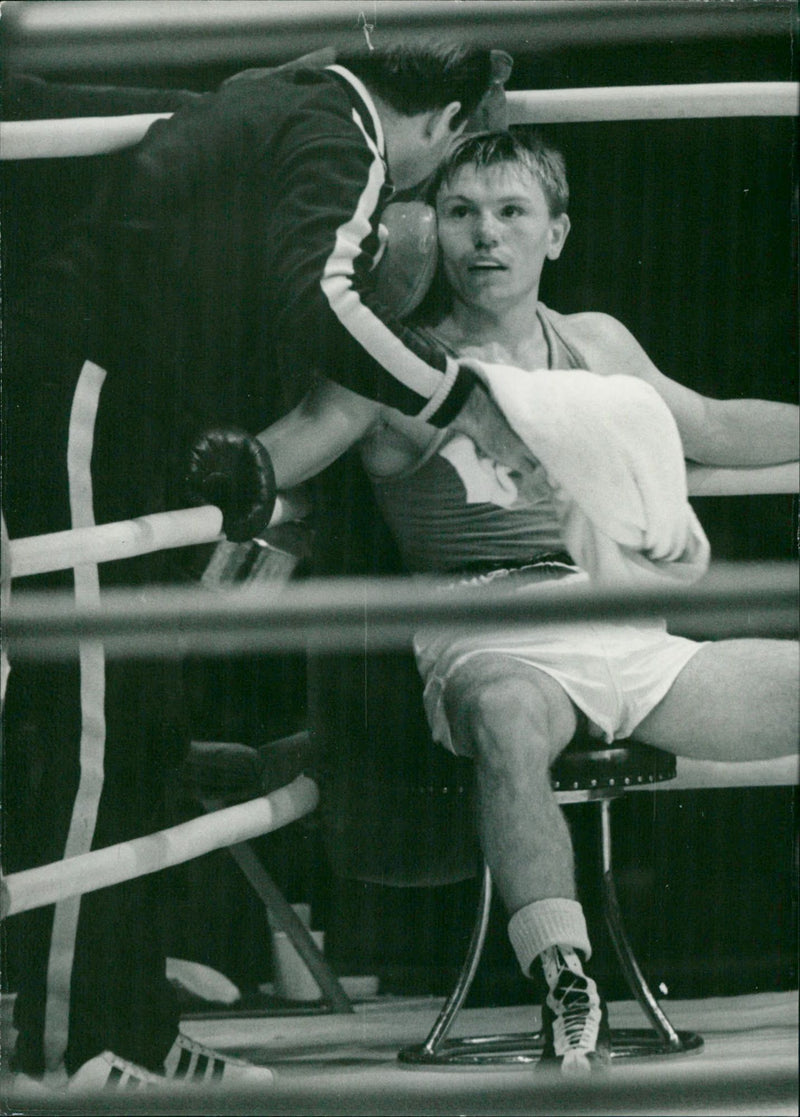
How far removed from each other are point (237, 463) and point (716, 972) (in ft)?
3.02

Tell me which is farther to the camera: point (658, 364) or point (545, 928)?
point (658, 364)

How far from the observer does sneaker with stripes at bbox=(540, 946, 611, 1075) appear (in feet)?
5.30

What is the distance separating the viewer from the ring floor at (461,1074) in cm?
164

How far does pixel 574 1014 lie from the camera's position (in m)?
1.62

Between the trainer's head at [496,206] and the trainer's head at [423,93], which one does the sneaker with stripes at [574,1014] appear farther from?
the trainer's head at [423,93]

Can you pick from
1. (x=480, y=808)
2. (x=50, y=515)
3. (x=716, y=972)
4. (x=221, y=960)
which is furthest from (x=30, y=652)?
(x=716, y=972)

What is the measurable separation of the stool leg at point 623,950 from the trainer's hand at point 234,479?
1.93 feet

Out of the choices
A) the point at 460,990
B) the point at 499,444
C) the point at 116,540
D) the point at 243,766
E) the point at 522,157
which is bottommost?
the point at 460,990

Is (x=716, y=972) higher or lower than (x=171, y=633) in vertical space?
lower

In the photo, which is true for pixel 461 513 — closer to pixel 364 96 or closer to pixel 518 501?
pixel 518 501

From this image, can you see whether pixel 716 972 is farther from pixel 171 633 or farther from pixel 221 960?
pixel 171 633

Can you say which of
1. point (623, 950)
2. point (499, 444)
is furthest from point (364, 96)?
point (623, 950)

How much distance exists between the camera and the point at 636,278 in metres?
1.71

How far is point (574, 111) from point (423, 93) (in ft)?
0.65
